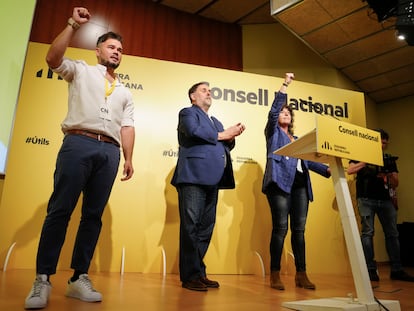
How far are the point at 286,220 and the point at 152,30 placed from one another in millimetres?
3200

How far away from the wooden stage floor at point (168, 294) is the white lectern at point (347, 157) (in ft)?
0.93

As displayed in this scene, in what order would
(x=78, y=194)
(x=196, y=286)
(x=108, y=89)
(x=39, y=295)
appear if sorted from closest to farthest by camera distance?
1. (x=39, y=295)
2. (x=78, y=194)
3. (x=108, y=89)
4. (x=196, y=286)

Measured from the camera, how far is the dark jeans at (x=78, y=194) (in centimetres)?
149

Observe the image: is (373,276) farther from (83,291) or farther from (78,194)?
(78,194)

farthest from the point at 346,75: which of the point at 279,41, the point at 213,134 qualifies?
the point at 213,134

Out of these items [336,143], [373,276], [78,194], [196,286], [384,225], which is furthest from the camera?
[384,225]

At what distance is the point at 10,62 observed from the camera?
7.64 ft

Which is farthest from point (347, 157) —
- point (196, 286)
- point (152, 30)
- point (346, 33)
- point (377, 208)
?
point (152, 30)

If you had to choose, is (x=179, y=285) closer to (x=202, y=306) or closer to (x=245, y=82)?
(x=202, y=306)

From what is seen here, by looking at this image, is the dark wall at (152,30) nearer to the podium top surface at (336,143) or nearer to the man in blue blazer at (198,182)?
the man in blue blazer at (198,182)

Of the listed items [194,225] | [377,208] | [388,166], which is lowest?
[194,225]

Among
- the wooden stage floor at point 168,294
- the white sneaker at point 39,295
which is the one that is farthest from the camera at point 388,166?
the white sneaker at point 39,295

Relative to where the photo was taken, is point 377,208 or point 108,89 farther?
point 377,208

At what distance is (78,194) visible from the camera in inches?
62.7
